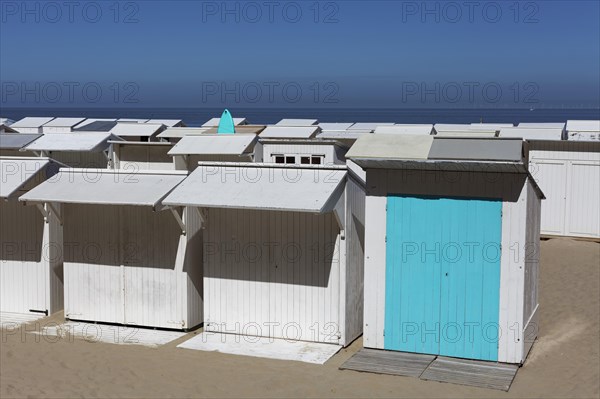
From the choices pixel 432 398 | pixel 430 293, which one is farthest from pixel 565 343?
pixel 432 398

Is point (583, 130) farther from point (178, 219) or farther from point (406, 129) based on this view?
point (178, 219)

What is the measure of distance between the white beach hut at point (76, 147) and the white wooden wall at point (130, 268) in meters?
6.60

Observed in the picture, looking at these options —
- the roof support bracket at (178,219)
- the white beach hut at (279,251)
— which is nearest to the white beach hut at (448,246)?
the white beach hut at (279,251)

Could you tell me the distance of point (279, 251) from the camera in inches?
476

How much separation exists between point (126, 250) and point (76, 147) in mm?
7706

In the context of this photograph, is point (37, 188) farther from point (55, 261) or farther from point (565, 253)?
point (565, 253)

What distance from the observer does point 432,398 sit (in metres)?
9.63

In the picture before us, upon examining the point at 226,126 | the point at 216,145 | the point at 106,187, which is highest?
the point at 226,126

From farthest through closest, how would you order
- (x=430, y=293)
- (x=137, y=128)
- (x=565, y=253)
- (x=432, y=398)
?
(x=137, y=128)
(x=565, y=253)
(x=430, y=293)
(x=432, y=398)

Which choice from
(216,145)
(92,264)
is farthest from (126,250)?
(216,145)

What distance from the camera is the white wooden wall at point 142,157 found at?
20.1 m

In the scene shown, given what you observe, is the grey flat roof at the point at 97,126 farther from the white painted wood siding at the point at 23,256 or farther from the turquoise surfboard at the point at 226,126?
the white painted wood siding at the point at 23,256

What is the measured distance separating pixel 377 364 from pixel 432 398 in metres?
1.32

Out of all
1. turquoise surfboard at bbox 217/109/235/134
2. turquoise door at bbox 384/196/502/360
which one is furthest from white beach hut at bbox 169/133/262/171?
turquoise door at bbox 384/196/502/360
